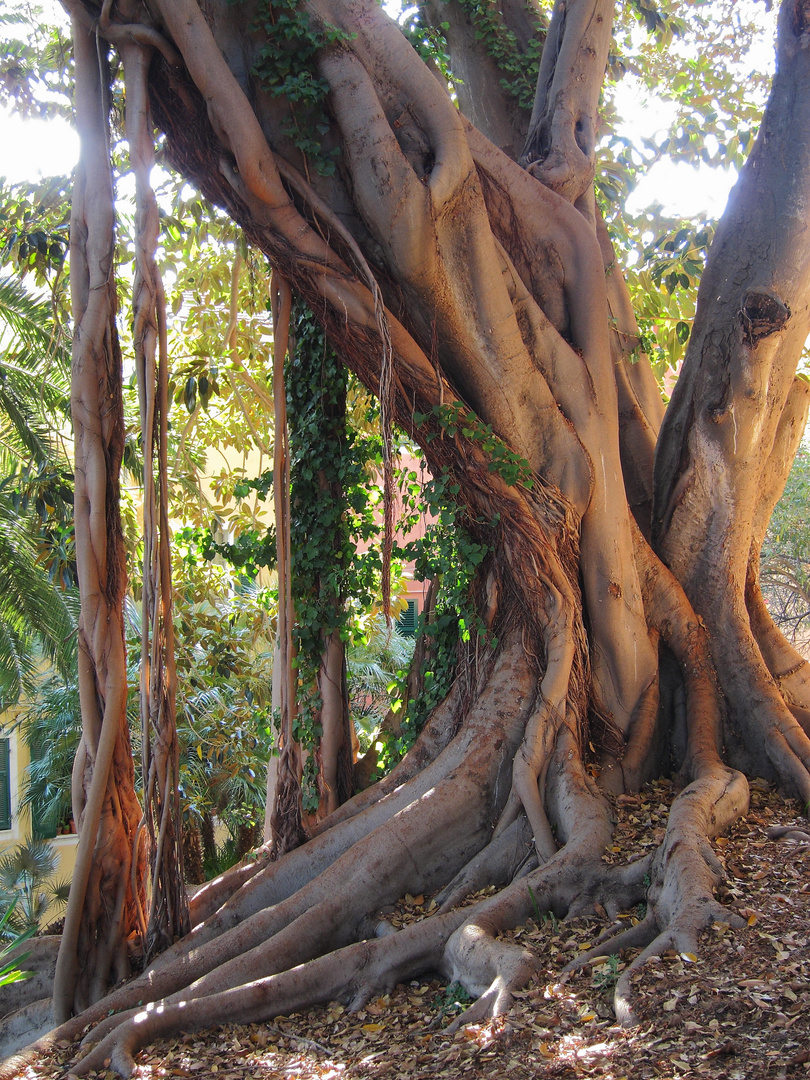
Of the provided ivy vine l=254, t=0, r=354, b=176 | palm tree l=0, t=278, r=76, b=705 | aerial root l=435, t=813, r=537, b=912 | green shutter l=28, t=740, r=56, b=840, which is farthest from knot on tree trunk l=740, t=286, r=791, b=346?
green shutter l=28, t=740, r=56, b=840

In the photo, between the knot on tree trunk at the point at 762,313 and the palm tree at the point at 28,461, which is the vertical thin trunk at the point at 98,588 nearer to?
the knot on tree trunk at the point at 762,313

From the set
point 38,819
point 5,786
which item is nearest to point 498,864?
point 38,819

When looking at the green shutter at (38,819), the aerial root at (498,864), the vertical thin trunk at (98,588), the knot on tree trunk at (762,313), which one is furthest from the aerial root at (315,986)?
the green shutter at (38,819)

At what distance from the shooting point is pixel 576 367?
16.9 ft

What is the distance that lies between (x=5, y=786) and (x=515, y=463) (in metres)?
11.6

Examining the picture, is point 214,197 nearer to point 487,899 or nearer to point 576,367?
point 576,367

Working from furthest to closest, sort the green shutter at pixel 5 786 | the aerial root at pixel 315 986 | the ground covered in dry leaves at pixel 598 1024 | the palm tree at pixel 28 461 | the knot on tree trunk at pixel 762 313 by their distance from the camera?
the green shutter at pixel 5 786 < the palm tree at pixel 28 461 < the knot on tree trunk at pixel 762 313 < the aerial root at pixel 315 986 < the ground covered in dry leaves at pixel 598 1024

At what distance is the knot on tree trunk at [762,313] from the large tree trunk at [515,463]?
0.04 ft

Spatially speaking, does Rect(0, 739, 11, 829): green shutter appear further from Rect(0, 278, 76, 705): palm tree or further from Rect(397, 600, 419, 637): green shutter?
Rect(397, 600, 419, 637): green shutter

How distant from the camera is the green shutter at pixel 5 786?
43.4 feet

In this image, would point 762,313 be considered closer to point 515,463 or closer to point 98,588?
point 515,463

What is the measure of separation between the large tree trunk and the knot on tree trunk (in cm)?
1

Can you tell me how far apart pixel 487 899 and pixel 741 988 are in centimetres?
135

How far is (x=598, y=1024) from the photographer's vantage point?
2.89m
